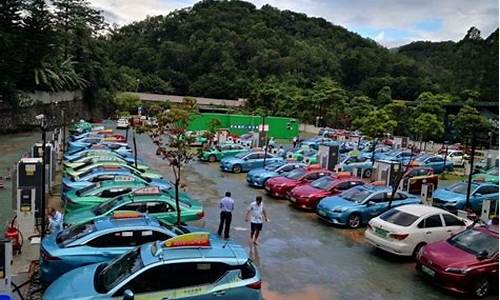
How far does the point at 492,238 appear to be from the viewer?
11.4 metres

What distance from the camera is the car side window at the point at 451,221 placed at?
13712 mm

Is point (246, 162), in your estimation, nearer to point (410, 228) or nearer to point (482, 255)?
point (410, 228)

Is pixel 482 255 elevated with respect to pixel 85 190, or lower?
elevated

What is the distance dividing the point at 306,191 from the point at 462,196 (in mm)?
5892

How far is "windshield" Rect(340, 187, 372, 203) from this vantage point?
16986mm

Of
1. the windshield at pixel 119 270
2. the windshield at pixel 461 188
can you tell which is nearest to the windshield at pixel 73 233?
the windshield at pixel 119 270

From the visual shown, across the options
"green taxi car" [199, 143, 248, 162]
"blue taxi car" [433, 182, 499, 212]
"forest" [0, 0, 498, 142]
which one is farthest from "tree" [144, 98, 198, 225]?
"forest" [0, 0, 498, 142]

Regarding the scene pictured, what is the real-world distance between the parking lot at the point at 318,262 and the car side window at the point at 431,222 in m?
1.01

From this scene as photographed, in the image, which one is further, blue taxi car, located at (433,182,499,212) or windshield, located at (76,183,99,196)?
blue taxi car, located at (433,182,499,212)

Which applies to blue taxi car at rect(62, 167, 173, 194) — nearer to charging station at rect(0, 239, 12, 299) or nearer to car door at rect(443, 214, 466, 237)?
charging station at rect(0, 239, 12, 299)

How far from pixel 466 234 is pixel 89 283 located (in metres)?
8.28

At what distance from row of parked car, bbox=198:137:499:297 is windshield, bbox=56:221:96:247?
23.7 feet

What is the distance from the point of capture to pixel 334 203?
55.5ft

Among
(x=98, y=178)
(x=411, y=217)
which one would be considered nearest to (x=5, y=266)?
(x=411, y=217)
